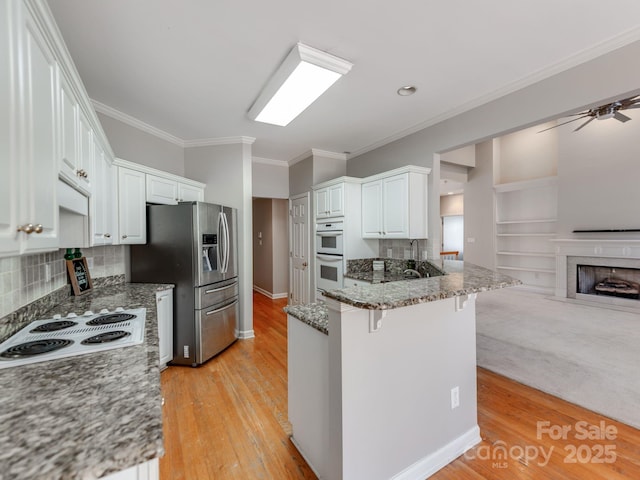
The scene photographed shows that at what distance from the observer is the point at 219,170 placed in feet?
12.7

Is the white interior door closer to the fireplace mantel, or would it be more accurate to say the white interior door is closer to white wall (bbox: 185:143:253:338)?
white wall (bbox: 185:143:253:338)

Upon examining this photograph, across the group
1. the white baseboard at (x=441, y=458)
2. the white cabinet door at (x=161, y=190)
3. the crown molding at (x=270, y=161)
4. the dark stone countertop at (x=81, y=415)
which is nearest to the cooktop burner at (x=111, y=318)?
the dark stone countertop at (x=81, y=415)

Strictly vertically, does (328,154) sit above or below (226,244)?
above

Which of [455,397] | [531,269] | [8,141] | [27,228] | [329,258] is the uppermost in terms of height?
[8,141]

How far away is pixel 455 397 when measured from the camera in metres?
1.77

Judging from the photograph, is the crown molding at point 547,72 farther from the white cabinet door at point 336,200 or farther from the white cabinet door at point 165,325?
A: the white cabinet door at point 165,325

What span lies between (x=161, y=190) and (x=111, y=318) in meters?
1.88

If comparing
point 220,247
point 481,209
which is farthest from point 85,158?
point 481,209

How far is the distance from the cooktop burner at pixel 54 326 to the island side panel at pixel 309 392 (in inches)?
48.6

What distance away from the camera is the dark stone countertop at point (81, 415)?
59cm

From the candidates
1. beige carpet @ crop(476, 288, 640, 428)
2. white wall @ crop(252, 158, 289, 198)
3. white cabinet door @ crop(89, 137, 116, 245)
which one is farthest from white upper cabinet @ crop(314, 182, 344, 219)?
white cabinet door @ crop(89, 137, 116, 245)

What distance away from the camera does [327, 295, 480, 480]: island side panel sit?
1.36 metres

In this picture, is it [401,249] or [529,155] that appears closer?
[401,249]

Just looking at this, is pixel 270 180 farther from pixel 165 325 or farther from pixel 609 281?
pixel 609 281
